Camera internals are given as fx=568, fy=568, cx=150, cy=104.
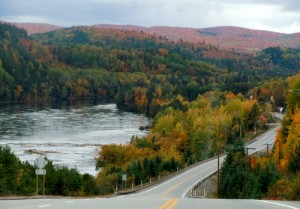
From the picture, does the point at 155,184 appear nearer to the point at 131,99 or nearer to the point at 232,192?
the point at 232,192

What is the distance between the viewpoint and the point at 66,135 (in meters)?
97.9

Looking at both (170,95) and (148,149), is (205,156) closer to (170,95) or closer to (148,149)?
(148,149)

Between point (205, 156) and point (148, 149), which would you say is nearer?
point (148, 149)

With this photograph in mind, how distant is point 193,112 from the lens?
116 meters

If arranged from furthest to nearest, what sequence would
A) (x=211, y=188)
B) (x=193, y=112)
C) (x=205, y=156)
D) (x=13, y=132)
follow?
1. (x=193, y=112)
2. (x=13, y=132)
3. (x=205, y=156)
4. (x=211, y=188)

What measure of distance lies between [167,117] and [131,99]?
2800 inches

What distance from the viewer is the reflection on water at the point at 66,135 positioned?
243ft

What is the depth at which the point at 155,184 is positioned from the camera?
55531mm

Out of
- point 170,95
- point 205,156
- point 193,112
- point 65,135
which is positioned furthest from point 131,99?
point 205,156

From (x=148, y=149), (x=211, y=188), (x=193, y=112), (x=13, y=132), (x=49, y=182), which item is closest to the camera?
(x=49, y=182)

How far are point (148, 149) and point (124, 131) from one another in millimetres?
25927

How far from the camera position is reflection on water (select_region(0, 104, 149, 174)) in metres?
74.2

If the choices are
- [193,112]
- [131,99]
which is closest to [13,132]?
[193,112]

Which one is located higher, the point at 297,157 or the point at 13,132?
the point at 297,157
